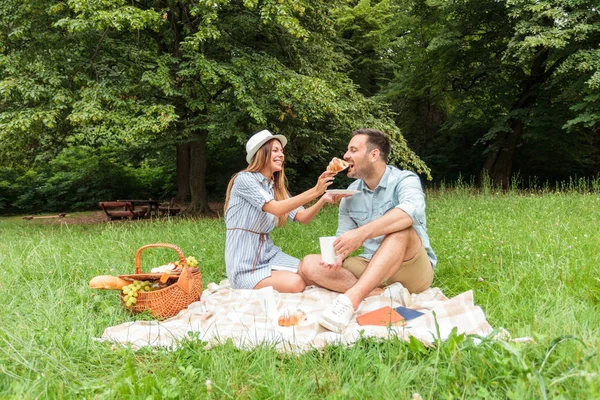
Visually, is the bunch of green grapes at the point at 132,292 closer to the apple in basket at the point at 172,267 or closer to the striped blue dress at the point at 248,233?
the apple in basket at the point at 172,267

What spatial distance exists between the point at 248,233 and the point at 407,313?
4.50 ft

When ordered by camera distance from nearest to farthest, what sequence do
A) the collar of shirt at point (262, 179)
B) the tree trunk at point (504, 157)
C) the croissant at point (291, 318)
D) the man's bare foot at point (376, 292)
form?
the croissant at point (291, 318)
the man's bare foot at point (376, 292)
the collar of shirt at point (262, 179)
the tree trunk at point (504, 157)

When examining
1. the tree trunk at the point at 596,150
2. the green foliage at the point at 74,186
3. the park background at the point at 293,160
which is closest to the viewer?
the park background at the point at 293,160

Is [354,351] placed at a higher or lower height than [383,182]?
lower

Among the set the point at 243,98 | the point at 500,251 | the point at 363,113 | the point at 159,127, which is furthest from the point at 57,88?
the point at 500,251

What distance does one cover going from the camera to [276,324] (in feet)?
8.90

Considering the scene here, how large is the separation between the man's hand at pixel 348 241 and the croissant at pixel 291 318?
48cm

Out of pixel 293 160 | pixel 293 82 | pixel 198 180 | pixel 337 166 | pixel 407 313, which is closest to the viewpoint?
pixel 407 313

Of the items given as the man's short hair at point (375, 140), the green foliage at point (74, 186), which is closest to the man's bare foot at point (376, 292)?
the man's short hair at point (375, 140)

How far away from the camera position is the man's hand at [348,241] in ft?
9.41

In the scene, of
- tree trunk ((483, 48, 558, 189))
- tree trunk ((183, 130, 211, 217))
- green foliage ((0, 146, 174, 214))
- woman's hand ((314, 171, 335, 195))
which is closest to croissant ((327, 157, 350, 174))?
woman's hand ((314, 171, 335, 195))

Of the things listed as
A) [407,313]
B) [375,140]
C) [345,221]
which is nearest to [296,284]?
Answer: [345,221]

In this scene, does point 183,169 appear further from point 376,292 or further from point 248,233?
point 376,292

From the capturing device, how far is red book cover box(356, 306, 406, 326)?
2576 millimetres
